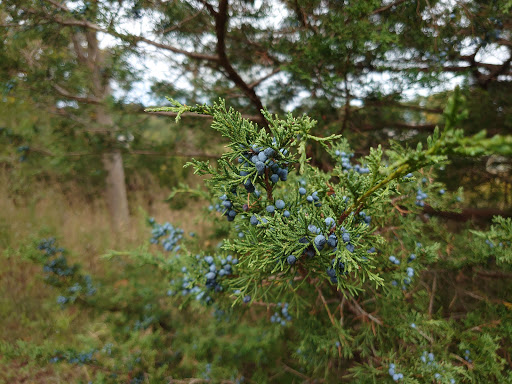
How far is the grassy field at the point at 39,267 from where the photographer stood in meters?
3.23

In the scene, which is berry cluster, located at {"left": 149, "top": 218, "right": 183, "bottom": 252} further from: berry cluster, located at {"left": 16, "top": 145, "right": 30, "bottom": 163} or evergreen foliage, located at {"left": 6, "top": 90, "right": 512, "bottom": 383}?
berry cluster, located at {"left": 16, "top": 145, "right": 30, "bottom": 163}

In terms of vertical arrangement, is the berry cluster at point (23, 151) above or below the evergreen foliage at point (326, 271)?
above

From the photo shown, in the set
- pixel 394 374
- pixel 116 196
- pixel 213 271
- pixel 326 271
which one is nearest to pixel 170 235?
pixel 213 271

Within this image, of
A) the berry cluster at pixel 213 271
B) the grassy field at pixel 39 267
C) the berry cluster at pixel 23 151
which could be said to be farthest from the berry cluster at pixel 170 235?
the berry cluster at pixel 23 151

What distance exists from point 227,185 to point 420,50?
2289 mm

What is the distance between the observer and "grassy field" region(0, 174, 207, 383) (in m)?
3.23

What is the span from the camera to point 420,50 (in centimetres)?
230

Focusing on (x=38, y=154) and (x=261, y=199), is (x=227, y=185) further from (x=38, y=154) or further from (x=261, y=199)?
(x=38, y=154)

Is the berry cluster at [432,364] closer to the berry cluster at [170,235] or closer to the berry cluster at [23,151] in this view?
the berry cluster at [170,235]

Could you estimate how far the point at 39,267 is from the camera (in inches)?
199

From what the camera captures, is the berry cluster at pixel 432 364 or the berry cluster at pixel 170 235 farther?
the berry cluster at pixel 170 235

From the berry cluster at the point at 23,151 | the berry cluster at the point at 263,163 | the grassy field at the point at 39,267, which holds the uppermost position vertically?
the berry cluster at the point at 23,151

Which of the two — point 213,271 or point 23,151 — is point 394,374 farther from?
point 23,151

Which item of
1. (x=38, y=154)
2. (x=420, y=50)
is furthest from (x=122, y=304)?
(x=420, y=50)
